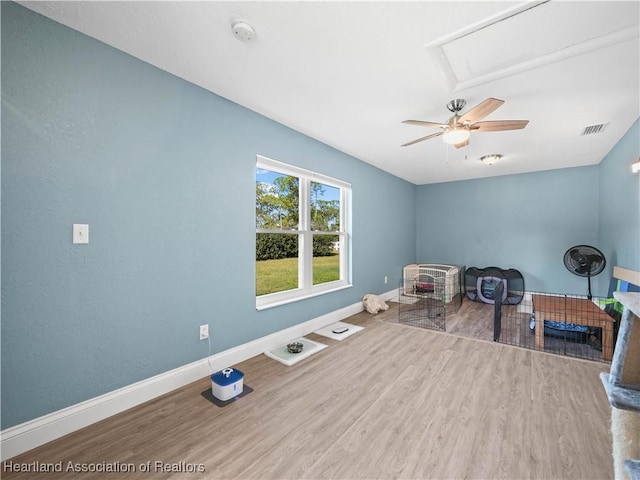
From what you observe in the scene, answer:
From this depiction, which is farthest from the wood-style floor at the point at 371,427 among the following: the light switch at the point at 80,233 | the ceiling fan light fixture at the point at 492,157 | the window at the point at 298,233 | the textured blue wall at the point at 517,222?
the textured blue wall at the point at 517,222

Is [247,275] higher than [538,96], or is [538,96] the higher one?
[538,96]

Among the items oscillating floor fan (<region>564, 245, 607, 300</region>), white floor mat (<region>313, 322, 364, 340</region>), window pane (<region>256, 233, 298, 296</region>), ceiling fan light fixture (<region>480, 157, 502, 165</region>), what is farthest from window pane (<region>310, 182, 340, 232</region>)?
oscillating floor fan (<region>564, 245, 607, 300</region>)

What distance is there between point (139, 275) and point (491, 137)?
4168 mm

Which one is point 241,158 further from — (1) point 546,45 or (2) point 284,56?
(1) point 546,45

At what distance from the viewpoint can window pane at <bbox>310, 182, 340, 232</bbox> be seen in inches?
147

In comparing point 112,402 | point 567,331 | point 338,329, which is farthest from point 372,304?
point 112,402

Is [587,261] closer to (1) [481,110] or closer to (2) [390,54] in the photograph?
(1) [481,110]

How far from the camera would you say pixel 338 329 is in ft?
11.4

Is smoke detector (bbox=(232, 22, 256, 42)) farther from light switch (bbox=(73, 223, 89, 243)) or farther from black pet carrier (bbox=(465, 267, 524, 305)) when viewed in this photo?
black pet carrier (bbox=(465, 267, 524, 305))

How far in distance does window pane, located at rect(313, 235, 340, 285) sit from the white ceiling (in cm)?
158

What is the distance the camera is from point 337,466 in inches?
57.5

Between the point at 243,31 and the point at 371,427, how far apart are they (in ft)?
8.74

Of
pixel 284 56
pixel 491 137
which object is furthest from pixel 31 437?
pixel 491 137

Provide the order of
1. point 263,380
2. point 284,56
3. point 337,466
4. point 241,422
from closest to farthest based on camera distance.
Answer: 1. point 337,466
2. point 241,422
3. point 284,56
4. point 263,380
